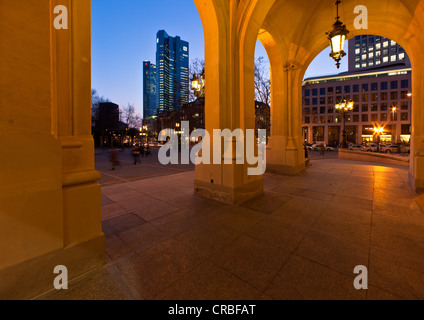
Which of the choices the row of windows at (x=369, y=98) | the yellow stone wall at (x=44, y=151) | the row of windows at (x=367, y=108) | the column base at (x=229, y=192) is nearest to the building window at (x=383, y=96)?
the row of windows at (x=369, y=98)

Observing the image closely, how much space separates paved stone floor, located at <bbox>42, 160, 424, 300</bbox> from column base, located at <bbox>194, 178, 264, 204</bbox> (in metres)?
0.31

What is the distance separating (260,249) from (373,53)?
397ft

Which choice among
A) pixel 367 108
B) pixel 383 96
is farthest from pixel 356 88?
pixel 383 96

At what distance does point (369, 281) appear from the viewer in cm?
246

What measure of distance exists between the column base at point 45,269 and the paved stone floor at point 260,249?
0.18 m

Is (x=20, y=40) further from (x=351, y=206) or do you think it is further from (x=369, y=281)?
(x=351, y=206)

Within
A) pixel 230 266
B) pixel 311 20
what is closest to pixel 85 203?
pixel 230 266

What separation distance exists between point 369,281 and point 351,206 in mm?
3290

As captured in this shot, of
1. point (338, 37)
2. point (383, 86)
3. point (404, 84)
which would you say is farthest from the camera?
point (383, 86)

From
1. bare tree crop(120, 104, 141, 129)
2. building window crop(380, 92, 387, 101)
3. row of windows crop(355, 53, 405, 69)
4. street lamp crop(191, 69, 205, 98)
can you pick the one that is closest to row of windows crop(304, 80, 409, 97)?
building window crop(380, 92, 387, 101)

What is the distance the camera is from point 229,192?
18.3 feet

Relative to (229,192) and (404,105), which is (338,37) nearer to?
(229,192)

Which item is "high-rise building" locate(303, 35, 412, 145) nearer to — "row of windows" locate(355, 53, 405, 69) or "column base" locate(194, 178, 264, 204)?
"row of windows" locate(355, 53, 405, 69)

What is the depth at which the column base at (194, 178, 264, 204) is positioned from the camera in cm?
557
